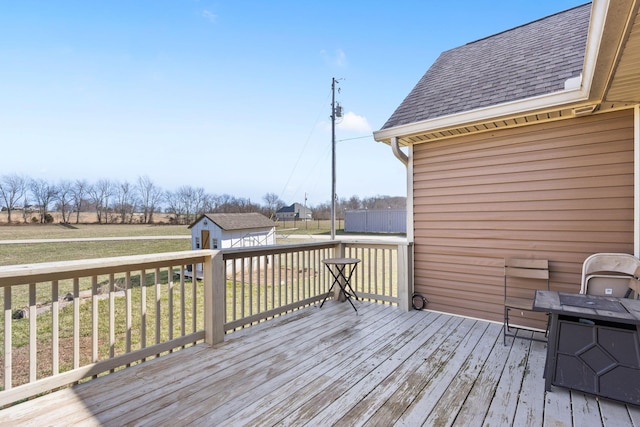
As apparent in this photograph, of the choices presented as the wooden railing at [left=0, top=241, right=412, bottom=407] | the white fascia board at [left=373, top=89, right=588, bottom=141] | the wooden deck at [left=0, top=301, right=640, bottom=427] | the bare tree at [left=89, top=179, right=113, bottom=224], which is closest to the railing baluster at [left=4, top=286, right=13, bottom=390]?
the wooden railing at [left=0, top=241, right=412, bottom=407]

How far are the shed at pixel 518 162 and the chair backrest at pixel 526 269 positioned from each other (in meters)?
0.12

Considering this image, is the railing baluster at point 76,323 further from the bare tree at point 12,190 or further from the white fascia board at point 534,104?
the bare tree at point 12,190

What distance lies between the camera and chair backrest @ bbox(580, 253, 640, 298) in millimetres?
2627

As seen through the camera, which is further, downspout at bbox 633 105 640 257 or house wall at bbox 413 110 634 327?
house wall at bbox 413 110 634 327

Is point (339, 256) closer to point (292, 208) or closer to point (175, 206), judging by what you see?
point (292, 208)

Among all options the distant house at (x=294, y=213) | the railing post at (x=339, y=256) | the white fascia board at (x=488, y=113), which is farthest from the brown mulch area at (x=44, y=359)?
the white fascia board at (x=488, y=113)

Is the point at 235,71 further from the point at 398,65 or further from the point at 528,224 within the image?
the point at 528,224

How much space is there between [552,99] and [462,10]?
508 cm

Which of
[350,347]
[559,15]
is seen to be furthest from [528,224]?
[559,15]

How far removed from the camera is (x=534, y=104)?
289 centimetres

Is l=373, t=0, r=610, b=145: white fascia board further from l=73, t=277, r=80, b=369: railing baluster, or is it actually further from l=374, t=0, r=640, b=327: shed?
l=73, t=277, r=80, b=369: railing baluster

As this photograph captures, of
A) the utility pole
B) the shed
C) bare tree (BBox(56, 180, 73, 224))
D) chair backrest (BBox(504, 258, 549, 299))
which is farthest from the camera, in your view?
the utility pole

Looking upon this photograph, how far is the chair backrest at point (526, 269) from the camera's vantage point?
3.08 m

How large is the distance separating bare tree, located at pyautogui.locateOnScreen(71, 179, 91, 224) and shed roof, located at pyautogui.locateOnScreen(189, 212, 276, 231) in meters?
2.59
